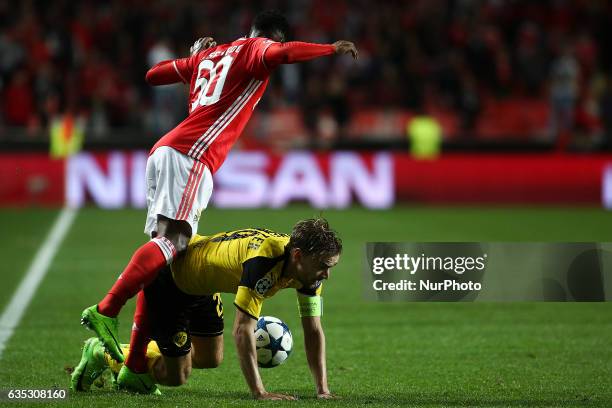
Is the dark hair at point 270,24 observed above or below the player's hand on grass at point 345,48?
above

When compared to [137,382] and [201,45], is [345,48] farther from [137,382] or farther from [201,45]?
[137,382]

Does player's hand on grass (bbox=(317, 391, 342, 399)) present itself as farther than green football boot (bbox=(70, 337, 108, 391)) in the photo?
No

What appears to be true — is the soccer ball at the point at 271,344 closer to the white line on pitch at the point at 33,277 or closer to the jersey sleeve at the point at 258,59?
the jersey sleeve at the point at 258,59

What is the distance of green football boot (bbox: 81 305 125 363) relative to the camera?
5695 mm

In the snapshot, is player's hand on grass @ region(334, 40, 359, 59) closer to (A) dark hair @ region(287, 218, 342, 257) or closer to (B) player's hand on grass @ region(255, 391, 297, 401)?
(A) dark hair @ region(287, 218, 342, 257)

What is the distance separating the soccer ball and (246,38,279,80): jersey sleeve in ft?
4.66

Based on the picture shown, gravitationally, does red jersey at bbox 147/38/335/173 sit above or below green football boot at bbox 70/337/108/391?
above

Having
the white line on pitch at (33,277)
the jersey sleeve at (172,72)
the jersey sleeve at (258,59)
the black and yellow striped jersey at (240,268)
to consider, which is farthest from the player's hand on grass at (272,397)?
the white line on pitch at (33,277)

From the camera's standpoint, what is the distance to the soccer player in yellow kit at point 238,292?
5.50 m

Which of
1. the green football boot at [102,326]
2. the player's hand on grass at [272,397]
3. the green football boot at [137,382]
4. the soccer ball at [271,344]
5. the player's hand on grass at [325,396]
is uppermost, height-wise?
the green football boot at [102,326]

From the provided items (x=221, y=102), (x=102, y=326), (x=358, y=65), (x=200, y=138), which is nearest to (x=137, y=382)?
(x=102, y=326)

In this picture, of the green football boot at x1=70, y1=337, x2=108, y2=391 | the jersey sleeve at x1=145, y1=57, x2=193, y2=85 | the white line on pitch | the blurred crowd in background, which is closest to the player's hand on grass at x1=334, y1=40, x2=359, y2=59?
Result: the jersey sleeve at x1=145, y1=57, x2=193, y2=85

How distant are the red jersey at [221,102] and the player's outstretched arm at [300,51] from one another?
0.11 m

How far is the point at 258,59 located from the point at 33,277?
17.9ft
